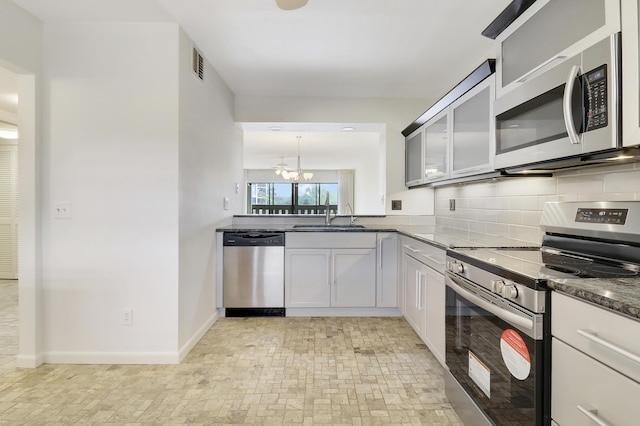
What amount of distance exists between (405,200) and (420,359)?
6.17 ft

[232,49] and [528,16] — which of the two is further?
[232,49]

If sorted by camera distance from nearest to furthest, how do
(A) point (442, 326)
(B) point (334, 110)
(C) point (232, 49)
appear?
(A) point (442, 326) < (C) point (232, 49) < (B) point (334, 110)

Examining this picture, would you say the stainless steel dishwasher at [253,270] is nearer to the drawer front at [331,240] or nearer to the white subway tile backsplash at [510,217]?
the drawer front at [331,240]

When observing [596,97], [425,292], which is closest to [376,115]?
[425,292]

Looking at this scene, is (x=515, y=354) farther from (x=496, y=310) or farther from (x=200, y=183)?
(x=200, y=183)

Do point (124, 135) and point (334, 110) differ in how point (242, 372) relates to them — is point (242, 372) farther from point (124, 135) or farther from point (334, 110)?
point (334, 110)

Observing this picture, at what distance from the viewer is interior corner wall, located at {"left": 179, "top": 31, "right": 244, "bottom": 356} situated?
2.54m

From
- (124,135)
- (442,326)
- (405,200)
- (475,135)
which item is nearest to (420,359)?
(442,326)

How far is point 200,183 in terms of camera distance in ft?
9.44

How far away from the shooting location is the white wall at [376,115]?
12.7 ft

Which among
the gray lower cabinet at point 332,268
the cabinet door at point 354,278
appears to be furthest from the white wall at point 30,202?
the cabinet door at point 354,278

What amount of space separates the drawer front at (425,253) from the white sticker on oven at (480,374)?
0.66 meters

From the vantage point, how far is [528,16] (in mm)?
1649

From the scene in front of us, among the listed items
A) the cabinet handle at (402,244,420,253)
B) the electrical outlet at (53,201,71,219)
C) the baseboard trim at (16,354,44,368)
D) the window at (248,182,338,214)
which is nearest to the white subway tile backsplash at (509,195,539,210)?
the cabinet handle at (402,244,420,253)
